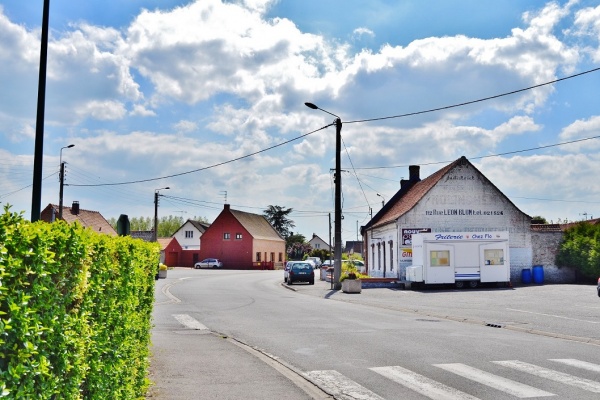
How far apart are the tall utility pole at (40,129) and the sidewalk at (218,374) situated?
10.3ft

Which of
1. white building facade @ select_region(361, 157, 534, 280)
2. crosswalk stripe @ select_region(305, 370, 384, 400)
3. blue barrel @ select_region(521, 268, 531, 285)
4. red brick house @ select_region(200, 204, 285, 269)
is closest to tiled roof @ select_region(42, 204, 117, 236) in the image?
red brick house @ select_region(200, 204, 285, 269)

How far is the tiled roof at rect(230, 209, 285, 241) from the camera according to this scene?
301 feet

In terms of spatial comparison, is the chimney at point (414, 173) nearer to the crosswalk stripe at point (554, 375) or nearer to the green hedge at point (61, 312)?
the crosswalk stripe at point (554, 375)

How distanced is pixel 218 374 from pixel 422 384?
2965 millimetres

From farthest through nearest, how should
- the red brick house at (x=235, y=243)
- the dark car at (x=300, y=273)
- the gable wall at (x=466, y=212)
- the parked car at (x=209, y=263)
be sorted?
the red brick house at (x=235, y=243)
the parked car at (x=209, y=263)
the dark car at (x=300, y=273)
the gable wall at (x=466, y=212)

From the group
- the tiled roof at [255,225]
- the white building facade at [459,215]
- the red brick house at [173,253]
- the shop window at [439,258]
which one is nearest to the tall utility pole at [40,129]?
the shop window at [439,258]

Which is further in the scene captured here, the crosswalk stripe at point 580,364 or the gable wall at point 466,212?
the gable wall at point 466,212

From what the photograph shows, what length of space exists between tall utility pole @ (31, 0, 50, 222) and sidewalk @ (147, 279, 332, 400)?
3133mm

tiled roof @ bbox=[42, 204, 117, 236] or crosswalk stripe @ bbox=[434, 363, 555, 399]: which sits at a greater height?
tiled roof @ bbox=[42, 204, 117, 236]

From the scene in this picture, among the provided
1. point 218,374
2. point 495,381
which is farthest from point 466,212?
point 218,374

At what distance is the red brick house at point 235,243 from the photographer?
89.7 m

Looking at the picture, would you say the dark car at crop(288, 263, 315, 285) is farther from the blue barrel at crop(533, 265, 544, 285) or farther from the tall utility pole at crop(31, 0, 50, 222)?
the tall utility pole at crop(31, 0, 50, 222)

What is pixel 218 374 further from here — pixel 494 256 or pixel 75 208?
pixel 75 208

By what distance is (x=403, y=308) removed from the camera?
22.8m
